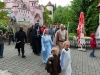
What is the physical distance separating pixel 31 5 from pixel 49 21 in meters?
12.0

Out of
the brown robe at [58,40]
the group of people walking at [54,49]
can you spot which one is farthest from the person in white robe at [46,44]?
the brown robe at [58,40]

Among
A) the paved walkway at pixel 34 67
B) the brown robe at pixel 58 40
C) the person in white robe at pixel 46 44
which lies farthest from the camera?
the person in white robe at pixel 46 44

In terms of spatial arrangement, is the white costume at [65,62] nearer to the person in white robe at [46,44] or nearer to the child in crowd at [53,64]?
the child in crowd at [53,64]

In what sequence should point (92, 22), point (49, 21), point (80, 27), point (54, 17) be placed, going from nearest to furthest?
point (80, 27) → point (92, 22) → point (49, 21) → point (54, 17)

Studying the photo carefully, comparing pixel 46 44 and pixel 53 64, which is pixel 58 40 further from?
pixel 53 64

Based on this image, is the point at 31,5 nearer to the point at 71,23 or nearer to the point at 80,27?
the point at 71,23

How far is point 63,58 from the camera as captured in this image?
660 cm

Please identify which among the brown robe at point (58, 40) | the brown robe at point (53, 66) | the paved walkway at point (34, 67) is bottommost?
the paved walkway at point (34, 67)

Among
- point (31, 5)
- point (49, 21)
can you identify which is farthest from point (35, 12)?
point (49, 21)

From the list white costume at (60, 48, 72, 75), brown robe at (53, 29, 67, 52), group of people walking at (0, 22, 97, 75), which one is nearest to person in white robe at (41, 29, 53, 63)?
group of people walking at (0, 22, 97, 75)

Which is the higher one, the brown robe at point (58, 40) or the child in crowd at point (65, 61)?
the brown robe at point (58, 40)

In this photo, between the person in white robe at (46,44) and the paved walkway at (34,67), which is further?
the person in white robe at (46,44)

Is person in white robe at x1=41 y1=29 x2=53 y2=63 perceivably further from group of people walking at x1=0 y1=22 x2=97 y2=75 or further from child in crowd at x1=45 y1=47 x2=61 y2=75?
child in crowd at x1=45 y1=47 x2=61 y2=75

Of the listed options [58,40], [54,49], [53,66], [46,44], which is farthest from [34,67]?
[54,49]
